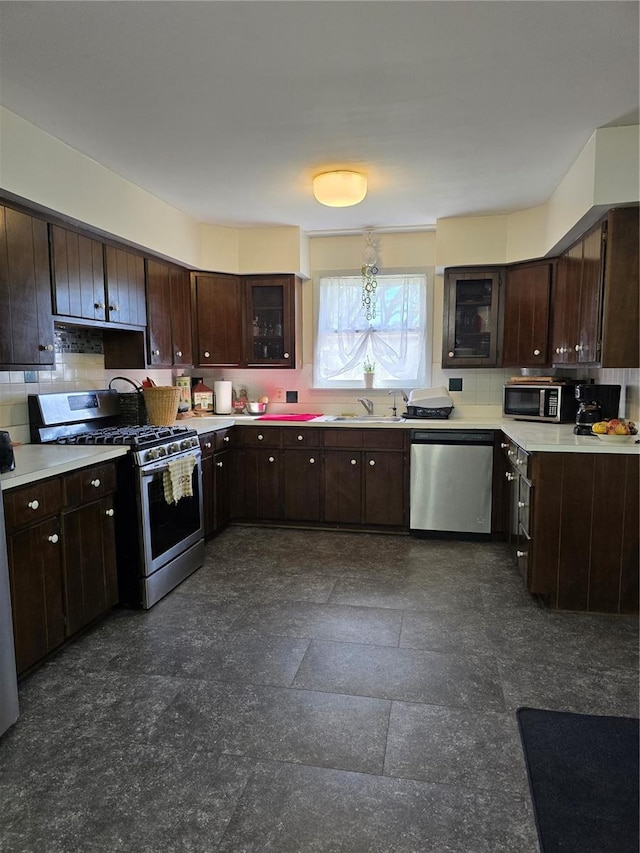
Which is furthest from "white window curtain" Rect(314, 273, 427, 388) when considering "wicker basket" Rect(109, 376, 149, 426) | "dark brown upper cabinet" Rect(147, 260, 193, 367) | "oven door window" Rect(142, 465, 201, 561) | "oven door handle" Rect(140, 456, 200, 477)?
"oven door handle" Rect(140, 456, 200, 477)

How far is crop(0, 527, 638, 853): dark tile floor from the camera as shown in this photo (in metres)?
1.62

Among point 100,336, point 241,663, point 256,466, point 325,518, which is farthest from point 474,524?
point 100,336

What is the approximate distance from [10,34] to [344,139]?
151 centimetres

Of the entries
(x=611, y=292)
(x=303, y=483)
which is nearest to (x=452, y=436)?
(x=303, y=483)

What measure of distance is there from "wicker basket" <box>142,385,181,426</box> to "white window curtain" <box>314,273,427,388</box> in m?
1.62

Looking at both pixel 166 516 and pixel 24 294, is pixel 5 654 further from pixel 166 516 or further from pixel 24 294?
pixel 24 294

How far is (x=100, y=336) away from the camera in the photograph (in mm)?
3811

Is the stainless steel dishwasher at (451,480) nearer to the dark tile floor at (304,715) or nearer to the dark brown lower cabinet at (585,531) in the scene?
the dark tile floor at (304,715)

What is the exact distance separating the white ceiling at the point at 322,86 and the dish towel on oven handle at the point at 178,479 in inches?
68.8

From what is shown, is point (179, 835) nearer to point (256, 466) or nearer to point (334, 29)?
point (334, 29)

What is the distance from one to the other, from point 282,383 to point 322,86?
2998 mm

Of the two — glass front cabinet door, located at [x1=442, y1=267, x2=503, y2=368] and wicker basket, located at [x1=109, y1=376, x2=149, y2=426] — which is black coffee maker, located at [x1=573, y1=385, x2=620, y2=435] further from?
wicker basket, located at [x1=109, y1=376, x2=149, y2=426]

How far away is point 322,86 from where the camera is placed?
2.30m

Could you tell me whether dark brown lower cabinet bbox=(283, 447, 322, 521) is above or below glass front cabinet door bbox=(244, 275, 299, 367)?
below
